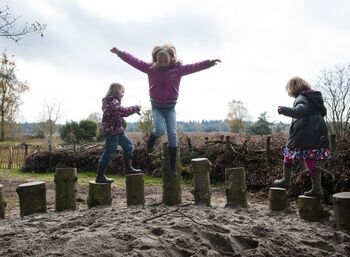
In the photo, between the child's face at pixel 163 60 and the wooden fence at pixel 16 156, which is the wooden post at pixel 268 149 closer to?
the child's face at pixel 163 60

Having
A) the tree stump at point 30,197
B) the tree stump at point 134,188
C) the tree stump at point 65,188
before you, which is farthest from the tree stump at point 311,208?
the tree stump at point 30,197

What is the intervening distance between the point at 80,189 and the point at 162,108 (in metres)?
6.13

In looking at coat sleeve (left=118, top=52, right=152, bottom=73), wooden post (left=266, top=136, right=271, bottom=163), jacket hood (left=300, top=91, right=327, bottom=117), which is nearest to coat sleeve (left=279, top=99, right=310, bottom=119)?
jacket hood (left=300, top=91, right=327, bottom=117)

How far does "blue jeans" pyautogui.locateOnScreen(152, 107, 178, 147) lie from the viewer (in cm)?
546

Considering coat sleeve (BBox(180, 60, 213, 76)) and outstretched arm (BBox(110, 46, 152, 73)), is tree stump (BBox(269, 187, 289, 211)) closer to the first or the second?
coat sleeve (BBox(180, 60, 213, 76))

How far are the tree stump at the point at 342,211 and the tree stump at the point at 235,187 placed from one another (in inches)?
52.1

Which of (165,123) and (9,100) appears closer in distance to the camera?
(165,123)

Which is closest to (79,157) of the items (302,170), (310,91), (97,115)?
(302,170)

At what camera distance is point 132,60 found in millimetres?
5660

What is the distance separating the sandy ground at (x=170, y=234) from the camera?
3.93 metres

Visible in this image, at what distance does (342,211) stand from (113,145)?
10.3ft

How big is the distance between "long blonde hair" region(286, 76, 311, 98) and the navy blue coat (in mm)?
90

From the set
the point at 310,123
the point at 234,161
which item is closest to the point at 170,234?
the point at 310,123

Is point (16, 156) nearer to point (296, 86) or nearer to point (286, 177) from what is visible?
point (286, 177)
